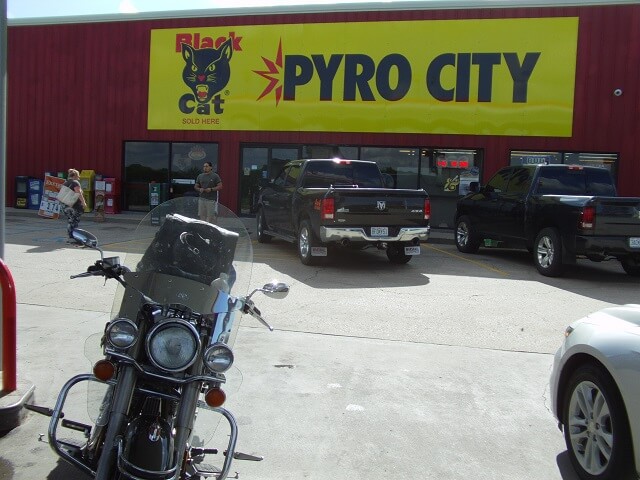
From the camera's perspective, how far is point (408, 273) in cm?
1109

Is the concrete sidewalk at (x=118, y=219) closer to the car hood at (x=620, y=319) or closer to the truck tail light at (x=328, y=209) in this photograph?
the truck tail light at (x=328, y=209)

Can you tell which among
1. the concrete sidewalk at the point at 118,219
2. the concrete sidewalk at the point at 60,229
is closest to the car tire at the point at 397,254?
the concrete sidewalk at the point at 60,229

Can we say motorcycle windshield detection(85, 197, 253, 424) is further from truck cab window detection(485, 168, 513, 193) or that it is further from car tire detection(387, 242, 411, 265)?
truck cab window detection(485, 168, 513, 193)

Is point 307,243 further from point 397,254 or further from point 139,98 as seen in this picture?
point 139,98

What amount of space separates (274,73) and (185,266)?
54.5 feet

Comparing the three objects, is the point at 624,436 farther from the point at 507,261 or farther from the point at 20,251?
the point at 20,251

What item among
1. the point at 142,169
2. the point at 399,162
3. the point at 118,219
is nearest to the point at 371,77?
the point at 399,162

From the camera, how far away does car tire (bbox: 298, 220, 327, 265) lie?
36.6ft

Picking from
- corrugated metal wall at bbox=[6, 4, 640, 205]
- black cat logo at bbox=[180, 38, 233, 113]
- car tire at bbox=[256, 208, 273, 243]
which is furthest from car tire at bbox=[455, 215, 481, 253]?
black cat logo at bbox=[180, 38, 233, 113]

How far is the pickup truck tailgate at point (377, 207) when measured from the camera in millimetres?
10695

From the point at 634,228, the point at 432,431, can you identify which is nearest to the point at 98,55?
the point at 634,228

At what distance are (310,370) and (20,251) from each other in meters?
8.37

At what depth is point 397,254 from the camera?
39.6 feet

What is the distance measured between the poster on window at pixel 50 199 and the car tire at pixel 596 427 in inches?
713
